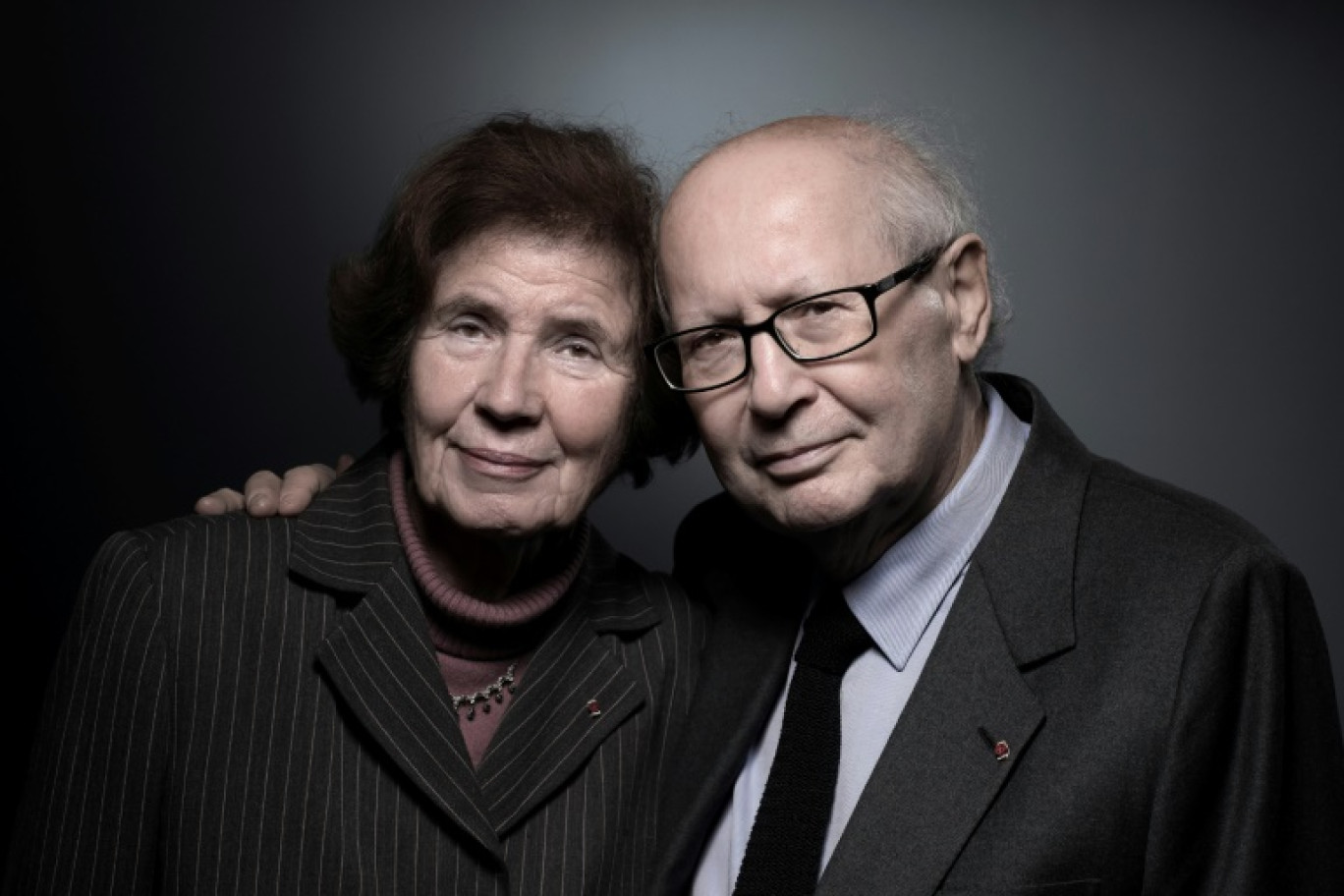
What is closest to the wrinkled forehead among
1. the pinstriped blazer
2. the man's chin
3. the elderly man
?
the elderly man

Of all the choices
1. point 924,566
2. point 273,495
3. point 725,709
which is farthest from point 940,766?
point 273,495

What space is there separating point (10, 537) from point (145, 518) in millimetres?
293

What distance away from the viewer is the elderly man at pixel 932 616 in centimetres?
184

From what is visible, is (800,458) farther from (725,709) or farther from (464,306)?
(464,306)

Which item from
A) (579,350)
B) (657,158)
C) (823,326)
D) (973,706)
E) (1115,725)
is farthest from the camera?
(657,158)

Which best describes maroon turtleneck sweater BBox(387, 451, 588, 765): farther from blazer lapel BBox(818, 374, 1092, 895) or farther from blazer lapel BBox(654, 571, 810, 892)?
blazer lapel BBox(818, 374, 1092, 895)

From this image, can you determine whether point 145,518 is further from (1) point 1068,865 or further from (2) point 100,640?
(1) point 1068,865

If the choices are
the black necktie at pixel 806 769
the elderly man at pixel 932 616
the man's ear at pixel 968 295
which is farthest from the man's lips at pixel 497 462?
the man's ear at pixel 968 295

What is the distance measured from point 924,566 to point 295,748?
969mm

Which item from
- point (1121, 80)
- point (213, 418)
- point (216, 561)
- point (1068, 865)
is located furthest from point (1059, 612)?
point (213, 418)

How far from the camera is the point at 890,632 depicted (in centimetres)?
216

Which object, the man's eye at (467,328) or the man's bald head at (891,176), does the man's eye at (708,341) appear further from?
the man's eye at (467,328)

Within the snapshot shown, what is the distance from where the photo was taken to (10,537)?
329 centimetres

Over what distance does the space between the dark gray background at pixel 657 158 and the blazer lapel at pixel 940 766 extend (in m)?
1.61
